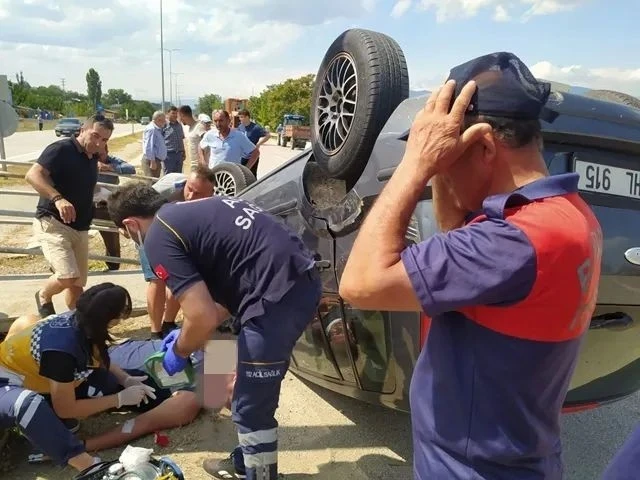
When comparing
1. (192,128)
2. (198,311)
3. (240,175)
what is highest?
(192,128)

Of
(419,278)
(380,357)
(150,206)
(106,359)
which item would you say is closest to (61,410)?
(106,359)

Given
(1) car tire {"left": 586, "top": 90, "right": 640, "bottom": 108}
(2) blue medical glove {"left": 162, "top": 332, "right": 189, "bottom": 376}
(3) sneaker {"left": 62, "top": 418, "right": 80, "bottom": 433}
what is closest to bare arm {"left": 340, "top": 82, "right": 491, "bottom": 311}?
(1) car tire {"left": 586, "top": 90, "right": 640, "bottom": 108}

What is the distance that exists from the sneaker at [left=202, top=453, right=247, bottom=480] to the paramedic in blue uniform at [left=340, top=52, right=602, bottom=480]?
1652 mm

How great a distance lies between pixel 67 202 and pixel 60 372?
1.97m

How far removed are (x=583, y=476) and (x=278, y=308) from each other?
→ 1.77 meters

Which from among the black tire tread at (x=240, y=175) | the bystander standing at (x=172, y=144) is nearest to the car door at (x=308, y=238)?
the black tire tread at (x=240, y=175)

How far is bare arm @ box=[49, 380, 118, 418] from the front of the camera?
114 inches

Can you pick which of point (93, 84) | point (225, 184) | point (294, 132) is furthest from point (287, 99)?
point (93, 84)

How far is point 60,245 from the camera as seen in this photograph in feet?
15.0

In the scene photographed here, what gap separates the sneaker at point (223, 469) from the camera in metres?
2.77

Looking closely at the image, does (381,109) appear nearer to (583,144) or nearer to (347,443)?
(583,144)

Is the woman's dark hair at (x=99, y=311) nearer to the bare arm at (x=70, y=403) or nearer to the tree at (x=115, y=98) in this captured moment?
the bare arm at (x=70, y=403)

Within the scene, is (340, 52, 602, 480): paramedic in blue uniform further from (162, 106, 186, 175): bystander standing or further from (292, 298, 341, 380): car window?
(162, 106, 186, 175): bystander standing

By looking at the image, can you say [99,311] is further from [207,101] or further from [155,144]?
[207,101]
